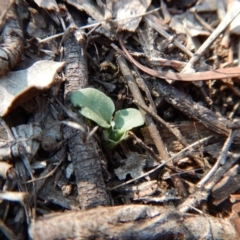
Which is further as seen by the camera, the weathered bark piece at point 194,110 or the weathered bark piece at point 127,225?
the weathered bark piece at point 194,110

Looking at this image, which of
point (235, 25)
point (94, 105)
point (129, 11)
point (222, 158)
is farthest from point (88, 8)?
point (222, 158)

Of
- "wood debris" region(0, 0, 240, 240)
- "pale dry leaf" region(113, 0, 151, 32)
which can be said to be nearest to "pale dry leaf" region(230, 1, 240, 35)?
"wood debris" region(0, 0, 240, 240)

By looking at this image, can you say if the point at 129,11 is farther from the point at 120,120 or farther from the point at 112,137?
the point at 112,137

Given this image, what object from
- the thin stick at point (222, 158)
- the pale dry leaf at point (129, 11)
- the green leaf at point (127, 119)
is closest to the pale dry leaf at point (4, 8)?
the pale dry leaf at point (129, 11)

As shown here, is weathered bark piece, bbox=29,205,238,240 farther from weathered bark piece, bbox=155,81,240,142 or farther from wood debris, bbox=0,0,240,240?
weathered bark piece, bbox=155,81,240,142

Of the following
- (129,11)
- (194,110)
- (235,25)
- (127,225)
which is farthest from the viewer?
(235,25)

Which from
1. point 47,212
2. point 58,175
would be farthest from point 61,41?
point 47,212

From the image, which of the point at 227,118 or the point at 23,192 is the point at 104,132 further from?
the point at 227,118

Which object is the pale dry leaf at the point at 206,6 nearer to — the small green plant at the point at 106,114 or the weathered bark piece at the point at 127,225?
the small green plant at the point at 106,114
